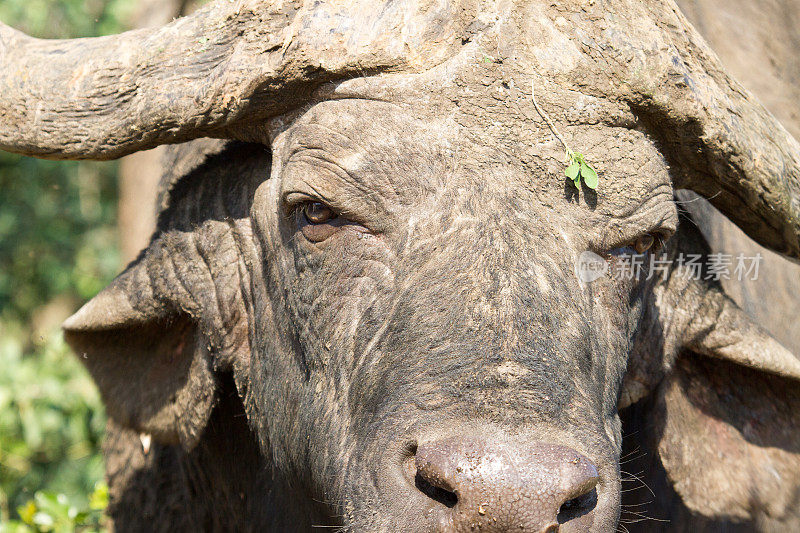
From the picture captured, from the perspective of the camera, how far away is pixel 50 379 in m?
6.18

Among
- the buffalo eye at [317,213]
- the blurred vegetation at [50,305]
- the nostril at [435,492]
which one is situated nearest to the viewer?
the nostril at [435,492]

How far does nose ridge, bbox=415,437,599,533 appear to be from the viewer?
82.0 inches

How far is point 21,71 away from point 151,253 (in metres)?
0.75

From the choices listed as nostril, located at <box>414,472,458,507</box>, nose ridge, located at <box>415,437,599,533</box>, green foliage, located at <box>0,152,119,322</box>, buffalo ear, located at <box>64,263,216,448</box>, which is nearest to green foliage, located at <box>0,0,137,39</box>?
green foliage, located at <box>0,152,119,322</box>

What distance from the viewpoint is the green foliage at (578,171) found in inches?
107

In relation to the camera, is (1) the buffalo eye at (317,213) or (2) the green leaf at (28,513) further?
(2) the green leaf at (28,513)

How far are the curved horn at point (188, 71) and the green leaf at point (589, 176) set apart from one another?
527 mm

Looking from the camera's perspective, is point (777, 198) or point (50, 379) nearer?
point (777, 198)

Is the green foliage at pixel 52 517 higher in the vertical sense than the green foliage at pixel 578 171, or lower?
lower

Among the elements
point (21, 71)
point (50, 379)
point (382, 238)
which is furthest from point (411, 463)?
point (50, 379)

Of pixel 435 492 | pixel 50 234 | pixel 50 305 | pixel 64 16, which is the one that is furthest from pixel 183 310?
pixel 50 305

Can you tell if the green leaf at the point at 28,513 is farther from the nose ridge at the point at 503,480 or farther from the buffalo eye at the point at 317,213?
the nose ridge at the point at 503,480

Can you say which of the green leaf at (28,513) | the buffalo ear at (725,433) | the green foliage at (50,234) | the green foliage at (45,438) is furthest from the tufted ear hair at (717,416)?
the green foliage at (50,234)

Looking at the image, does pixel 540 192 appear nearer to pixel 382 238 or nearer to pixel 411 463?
pixel 382 238
